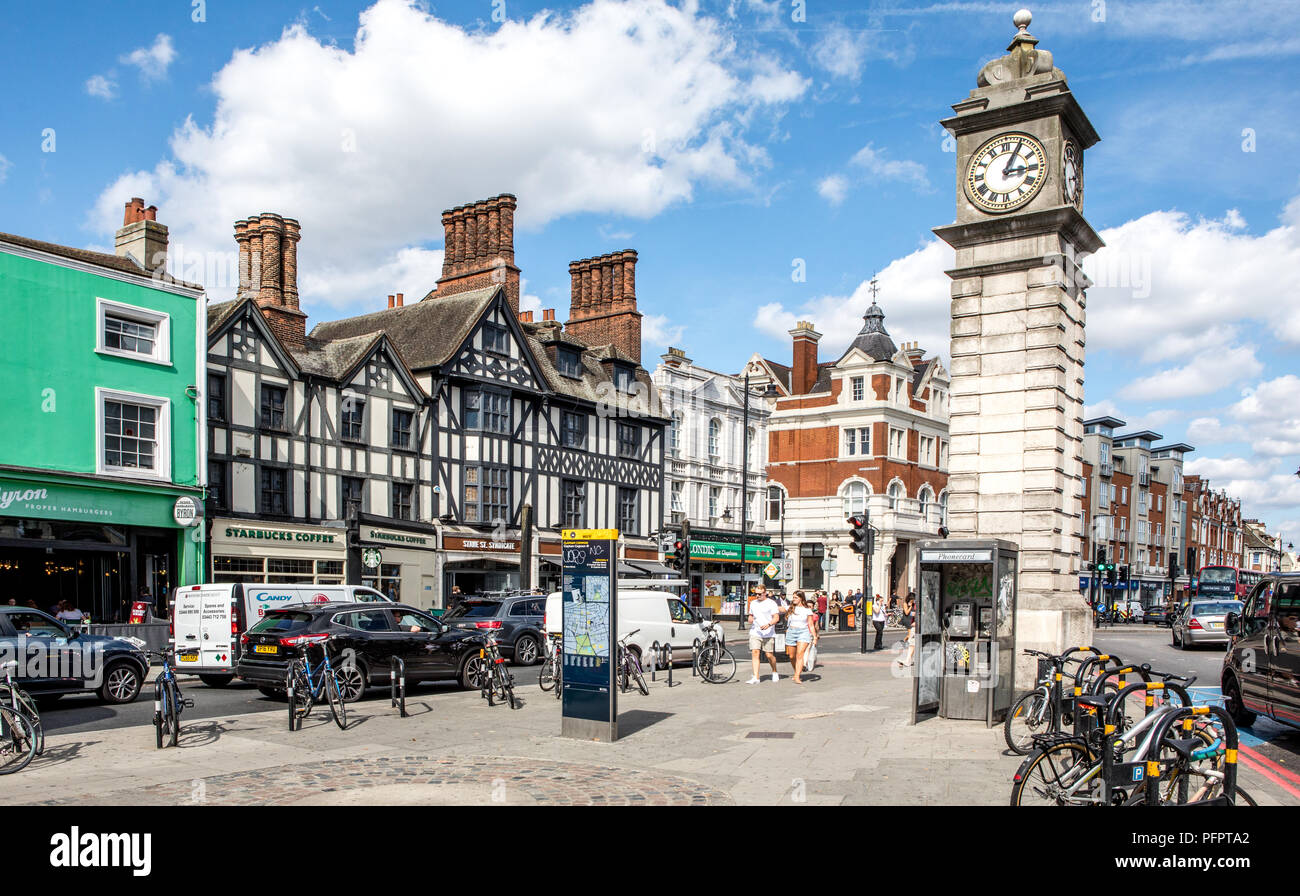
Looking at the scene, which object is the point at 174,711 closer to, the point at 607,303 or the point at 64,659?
the point at 64,659

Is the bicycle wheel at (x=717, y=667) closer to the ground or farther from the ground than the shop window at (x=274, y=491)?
closer to the ground

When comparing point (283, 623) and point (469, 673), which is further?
point (469, 673)

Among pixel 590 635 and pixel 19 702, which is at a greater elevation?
pixel 590 635

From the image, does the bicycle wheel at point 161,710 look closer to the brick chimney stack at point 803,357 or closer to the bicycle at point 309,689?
the bicycle at point 309,689

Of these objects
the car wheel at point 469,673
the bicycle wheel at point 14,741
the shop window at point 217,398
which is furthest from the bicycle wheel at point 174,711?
the shop window at point 217,398

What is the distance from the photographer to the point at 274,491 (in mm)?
30609

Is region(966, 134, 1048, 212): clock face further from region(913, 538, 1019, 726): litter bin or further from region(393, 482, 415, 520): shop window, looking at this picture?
region(393, 482, 415, 520): shop window

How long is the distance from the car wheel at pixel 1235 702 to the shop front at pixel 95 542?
927 inches

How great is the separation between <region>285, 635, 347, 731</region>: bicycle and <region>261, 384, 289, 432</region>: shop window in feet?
60.0

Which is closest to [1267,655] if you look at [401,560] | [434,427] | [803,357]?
[401,560]

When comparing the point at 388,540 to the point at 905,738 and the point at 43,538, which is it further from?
the point at 905,738

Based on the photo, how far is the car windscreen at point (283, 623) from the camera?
1614 centimetres

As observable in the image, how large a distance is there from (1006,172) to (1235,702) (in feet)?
27.9

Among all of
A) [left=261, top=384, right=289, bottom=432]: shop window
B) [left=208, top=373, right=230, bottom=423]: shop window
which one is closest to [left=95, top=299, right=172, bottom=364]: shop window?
[left=208, top=373, right=230, bottom=423]: shop window
